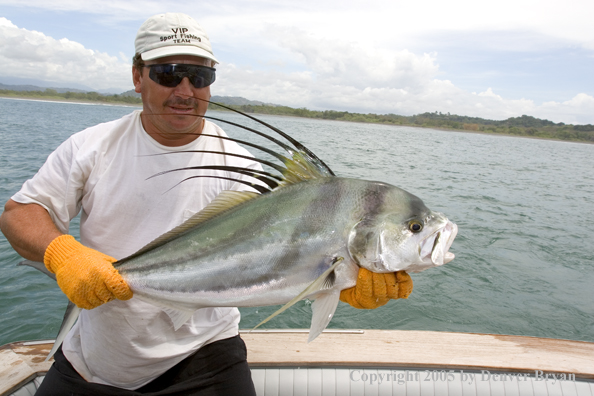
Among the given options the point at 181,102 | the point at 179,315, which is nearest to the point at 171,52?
the point at 181,102

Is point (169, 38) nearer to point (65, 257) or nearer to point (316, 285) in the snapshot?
point (65, 257)

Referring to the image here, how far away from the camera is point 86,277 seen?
188 cm

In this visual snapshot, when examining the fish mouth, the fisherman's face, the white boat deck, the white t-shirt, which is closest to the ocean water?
the white boat deck

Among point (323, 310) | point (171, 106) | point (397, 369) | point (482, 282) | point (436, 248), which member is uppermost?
point (171, 106)

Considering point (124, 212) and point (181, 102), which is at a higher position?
point (181, 102)

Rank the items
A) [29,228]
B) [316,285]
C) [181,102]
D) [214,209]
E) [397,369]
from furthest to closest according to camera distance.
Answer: [397,369] < [181,102] < [29,228] < [214,209] < [316,285]

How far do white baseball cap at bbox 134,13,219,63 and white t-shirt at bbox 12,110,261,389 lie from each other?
44cm

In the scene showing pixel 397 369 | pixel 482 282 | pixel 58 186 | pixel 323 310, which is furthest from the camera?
pixel 482 282

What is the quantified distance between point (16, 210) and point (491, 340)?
3312 mm

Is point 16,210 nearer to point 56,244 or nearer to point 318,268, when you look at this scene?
point 56,244

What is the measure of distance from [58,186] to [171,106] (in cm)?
78

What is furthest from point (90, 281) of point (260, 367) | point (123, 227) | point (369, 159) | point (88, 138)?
point (369, 159)

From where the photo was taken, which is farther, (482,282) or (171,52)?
(482,282)

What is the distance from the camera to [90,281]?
1875mm
